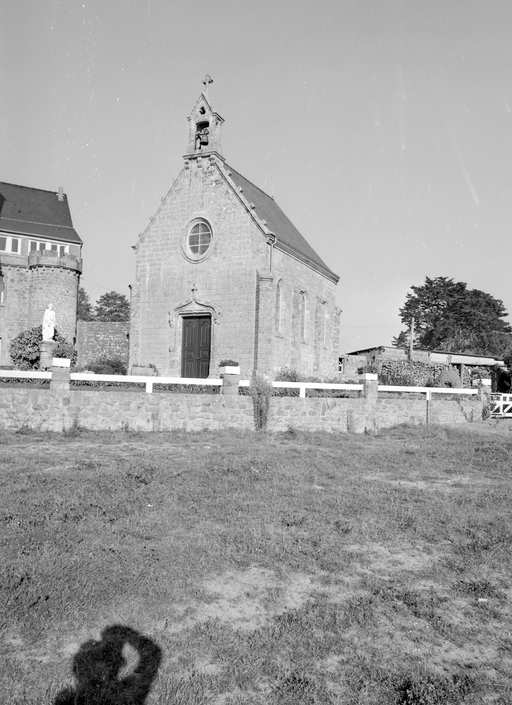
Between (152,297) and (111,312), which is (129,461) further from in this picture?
(111,312)

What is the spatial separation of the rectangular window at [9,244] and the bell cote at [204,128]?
59.8 feet

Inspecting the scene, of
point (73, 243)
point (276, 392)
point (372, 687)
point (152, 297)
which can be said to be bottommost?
point (372, 687)

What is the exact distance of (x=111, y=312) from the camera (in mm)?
84312

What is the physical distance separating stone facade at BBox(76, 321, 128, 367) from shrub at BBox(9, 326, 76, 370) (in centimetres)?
261

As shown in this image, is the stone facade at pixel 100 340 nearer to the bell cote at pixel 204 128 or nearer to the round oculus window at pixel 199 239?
the round oculus window at pixel 199 239

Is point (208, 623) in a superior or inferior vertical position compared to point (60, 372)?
inferior

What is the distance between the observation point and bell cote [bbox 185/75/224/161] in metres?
24.7

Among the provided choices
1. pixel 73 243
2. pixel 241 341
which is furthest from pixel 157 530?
pixel 73 243

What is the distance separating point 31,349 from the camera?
30.4m

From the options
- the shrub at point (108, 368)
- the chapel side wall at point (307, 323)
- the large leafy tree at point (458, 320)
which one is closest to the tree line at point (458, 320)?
the large leafy tree at point (458, 320)

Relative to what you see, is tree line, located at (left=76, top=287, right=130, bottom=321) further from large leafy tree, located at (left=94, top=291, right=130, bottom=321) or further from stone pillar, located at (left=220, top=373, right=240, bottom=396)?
stone pillar, located at (left=220, top=373, right=240, bottom=396)

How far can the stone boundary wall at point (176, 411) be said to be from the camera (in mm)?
13977

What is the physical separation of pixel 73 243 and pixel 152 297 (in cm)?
1793

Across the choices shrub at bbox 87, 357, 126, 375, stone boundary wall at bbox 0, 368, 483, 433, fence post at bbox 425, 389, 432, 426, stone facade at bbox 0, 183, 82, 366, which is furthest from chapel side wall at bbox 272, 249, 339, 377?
stone facade at bbox 0, 183, 82, 366
